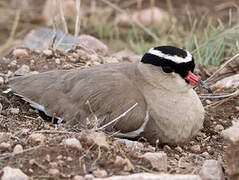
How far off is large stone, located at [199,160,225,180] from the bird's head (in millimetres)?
904

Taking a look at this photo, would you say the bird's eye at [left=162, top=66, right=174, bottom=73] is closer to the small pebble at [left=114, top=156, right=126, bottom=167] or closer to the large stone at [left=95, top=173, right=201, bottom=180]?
the small pebble at [left=114, top=156, right=126, bottom=167]

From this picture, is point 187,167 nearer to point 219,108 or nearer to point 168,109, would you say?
point 168,109

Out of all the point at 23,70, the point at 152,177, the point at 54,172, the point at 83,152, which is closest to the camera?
the point at 152,177

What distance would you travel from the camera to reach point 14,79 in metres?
4.92

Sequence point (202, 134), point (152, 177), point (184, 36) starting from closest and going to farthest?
point (152, 177) → point (202, 134) → point (184, 36)

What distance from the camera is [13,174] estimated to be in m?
3.07

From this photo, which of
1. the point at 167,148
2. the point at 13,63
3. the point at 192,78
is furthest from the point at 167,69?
the point at 13,63

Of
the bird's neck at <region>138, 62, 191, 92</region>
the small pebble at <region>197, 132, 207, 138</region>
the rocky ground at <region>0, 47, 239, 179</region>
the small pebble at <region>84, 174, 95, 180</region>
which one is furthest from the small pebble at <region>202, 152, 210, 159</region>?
the small pebble at <region>84, 174, 95, 180</region>

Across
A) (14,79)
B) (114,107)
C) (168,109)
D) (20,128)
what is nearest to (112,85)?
(114,107)

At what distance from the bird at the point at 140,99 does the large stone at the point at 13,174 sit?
0.97 meters

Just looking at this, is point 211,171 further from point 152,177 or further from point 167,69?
point 167,69

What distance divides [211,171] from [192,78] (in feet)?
3.27

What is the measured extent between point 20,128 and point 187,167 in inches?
53.8

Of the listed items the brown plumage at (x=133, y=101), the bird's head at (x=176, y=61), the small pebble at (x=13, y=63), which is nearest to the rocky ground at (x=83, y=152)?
the brown plumage at (x=133, y=101)
